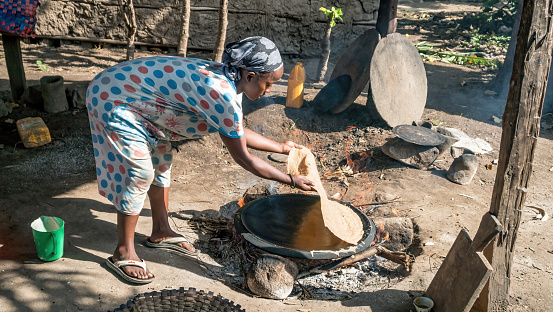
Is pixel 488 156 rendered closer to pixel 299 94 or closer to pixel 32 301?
pixel 299 94

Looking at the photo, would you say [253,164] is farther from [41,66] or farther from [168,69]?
[41,66]

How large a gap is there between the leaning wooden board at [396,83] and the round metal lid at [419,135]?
53 cm

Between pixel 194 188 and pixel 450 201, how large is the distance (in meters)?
2.55

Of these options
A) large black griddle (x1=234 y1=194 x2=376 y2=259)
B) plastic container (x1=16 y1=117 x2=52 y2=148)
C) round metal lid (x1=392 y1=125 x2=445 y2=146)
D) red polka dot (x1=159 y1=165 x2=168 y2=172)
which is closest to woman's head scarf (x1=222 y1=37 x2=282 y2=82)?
red polka dot (x1=159 y1=165 x2=168 y2=172)

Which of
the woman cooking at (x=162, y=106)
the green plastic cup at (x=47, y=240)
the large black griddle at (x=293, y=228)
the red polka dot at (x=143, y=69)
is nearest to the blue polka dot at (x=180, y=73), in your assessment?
the woman cooking at (x=162, y=106)

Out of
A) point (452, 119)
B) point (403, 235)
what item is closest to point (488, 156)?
point (452, 119)

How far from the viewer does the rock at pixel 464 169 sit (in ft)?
15.7

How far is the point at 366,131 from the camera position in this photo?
5.85m

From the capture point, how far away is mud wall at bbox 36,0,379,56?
8180 millimetres

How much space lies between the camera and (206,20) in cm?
824

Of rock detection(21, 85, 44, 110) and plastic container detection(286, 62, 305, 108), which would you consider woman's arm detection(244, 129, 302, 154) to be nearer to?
plastic container detection(286, 62, 305, 108)

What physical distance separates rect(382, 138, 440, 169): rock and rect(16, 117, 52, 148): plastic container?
388 cm

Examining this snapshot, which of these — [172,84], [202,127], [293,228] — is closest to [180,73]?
[172,84]

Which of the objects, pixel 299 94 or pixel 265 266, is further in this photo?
pixel 299 94
